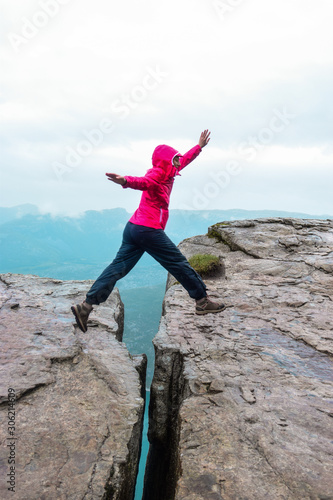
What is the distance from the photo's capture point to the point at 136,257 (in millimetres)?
6418

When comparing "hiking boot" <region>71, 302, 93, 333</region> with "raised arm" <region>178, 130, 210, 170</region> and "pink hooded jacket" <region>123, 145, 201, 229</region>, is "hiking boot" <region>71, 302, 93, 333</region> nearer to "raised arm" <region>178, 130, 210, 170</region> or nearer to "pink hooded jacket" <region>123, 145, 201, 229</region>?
"pink hooded jacket" <region>123, 145, 201, 229</region>

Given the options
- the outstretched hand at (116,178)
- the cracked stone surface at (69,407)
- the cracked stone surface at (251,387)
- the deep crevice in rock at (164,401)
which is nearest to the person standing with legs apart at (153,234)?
the outstretched hand at (116,178)

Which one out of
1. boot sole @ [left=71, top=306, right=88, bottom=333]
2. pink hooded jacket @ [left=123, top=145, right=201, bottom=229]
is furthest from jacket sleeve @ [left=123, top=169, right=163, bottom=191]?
boot sole @ [left=71, top=306, right=88, bottom=333]

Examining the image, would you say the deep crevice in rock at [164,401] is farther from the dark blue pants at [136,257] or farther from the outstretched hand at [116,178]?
the outstretched hand at [116,178]

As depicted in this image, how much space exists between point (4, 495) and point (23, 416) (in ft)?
3.57

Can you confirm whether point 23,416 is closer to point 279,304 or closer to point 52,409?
point 52,409

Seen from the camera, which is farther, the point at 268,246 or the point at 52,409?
the point at 268,246

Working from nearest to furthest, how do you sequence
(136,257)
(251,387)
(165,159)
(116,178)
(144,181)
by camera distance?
(251,387)
(116,178)
(144,181)
(165,159)
(136,257)

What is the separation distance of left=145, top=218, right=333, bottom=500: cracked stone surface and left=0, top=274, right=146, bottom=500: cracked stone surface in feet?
2.41

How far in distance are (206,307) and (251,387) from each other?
2.62 m

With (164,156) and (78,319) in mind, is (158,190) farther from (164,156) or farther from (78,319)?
(78,319)

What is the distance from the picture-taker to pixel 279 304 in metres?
7.53

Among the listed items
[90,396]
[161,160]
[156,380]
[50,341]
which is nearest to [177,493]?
[90,396]

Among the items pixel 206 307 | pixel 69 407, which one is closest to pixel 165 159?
pixel 206 307
